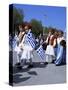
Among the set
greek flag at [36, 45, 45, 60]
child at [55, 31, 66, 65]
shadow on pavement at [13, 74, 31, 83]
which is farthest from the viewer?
child at [55, 31, 66, 65]

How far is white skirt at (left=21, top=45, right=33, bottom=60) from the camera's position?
4.16m

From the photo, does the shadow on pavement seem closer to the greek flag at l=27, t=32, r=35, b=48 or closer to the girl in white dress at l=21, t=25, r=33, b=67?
the girl in white dress at l=21, t=25, r=33, b=67

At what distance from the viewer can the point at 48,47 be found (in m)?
4.29

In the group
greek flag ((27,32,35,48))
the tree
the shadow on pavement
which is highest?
the tree

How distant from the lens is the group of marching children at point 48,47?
4.14 metres

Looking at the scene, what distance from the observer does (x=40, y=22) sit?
4215 mm

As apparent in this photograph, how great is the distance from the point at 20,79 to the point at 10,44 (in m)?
0.46

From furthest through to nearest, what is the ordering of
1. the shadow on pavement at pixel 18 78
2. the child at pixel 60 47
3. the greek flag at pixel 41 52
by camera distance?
the child at pixel 60 47
the greek flag at pixel 41 52
the shadow on pavement at pixel 18 78

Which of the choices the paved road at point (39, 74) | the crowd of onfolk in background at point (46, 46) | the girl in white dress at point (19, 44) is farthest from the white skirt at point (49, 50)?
the girl in white dress at point (19, 44)

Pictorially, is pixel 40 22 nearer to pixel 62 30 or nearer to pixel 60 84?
pixel 62 30

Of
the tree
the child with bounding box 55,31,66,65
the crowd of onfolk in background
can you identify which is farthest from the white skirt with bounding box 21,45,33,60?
the child with bounding box 55,31,66,65

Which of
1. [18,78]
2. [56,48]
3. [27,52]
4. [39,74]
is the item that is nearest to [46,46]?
[56,48]

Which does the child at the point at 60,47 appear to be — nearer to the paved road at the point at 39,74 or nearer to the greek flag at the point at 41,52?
the paved road at the point at 39,74

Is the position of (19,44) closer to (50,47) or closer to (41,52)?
(41,52)
